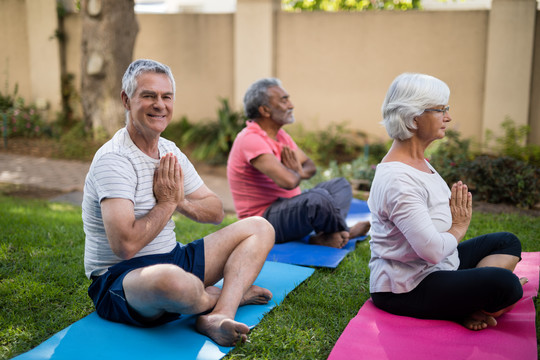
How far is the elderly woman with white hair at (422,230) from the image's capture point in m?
2.53

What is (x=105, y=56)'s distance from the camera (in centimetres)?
853

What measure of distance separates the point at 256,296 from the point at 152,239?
76 cm

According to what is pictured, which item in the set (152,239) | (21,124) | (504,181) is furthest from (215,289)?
(21,124)

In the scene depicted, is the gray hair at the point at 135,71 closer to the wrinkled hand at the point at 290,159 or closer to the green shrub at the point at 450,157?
the wrinkled hand at the point at 290,159

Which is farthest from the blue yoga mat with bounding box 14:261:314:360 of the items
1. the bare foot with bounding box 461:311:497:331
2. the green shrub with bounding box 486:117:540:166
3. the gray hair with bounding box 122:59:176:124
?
the green shrub with bounding box 486:117:540:166

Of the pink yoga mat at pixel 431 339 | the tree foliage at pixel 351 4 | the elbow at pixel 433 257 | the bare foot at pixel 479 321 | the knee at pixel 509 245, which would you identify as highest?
the tree foliage at pixel 351 4

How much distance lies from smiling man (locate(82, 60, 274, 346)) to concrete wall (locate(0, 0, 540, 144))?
560 centimetres

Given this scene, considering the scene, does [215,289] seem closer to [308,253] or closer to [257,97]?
[308,253]

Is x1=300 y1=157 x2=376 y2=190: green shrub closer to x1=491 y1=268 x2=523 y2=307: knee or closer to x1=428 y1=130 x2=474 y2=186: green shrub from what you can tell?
x1=428 y1=130 x2=474 y2=186: green shrub

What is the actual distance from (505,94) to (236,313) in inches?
239

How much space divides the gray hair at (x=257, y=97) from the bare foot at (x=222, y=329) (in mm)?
1973

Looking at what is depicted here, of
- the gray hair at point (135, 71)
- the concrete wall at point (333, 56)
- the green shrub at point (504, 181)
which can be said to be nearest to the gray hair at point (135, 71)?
the gray hair at point (135, 71)

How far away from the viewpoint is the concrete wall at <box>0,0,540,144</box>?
24.5 feet

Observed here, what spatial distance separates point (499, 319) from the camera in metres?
2.75
